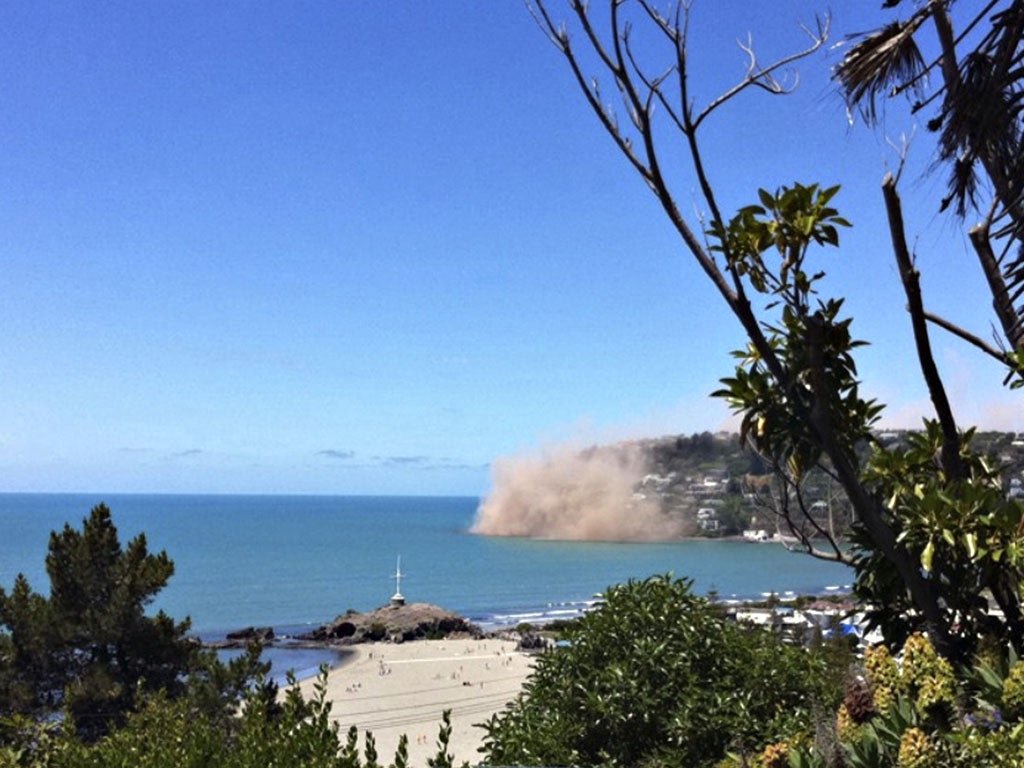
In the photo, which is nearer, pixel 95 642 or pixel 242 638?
pixel 95 642

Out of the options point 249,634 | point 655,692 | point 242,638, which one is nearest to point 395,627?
point 249,634

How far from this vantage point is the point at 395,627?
54250mm

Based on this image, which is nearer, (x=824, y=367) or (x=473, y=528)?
(x=824, y=367)

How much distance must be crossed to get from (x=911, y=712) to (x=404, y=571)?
103736mm

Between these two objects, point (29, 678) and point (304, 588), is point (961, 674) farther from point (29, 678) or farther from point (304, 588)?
point (304, 588)

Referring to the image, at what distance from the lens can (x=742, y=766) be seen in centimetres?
473

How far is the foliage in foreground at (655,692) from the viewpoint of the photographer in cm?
586

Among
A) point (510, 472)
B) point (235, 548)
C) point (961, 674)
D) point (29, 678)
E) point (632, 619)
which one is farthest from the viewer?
point (510, 472)

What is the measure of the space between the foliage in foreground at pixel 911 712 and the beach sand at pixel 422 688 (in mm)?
19366

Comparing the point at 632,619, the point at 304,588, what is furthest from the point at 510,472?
the point at 632,619

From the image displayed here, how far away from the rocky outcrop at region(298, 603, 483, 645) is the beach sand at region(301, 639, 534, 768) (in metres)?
1.59

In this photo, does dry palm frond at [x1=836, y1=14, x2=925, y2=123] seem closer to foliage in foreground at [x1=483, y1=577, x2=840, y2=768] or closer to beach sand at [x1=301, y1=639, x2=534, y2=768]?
foliage in foreground at [x1=483, y1=577, x2=840, y2=768]

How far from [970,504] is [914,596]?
2.21 ft

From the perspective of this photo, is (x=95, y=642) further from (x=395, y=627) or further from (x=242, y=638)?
(x=395, y=627)
